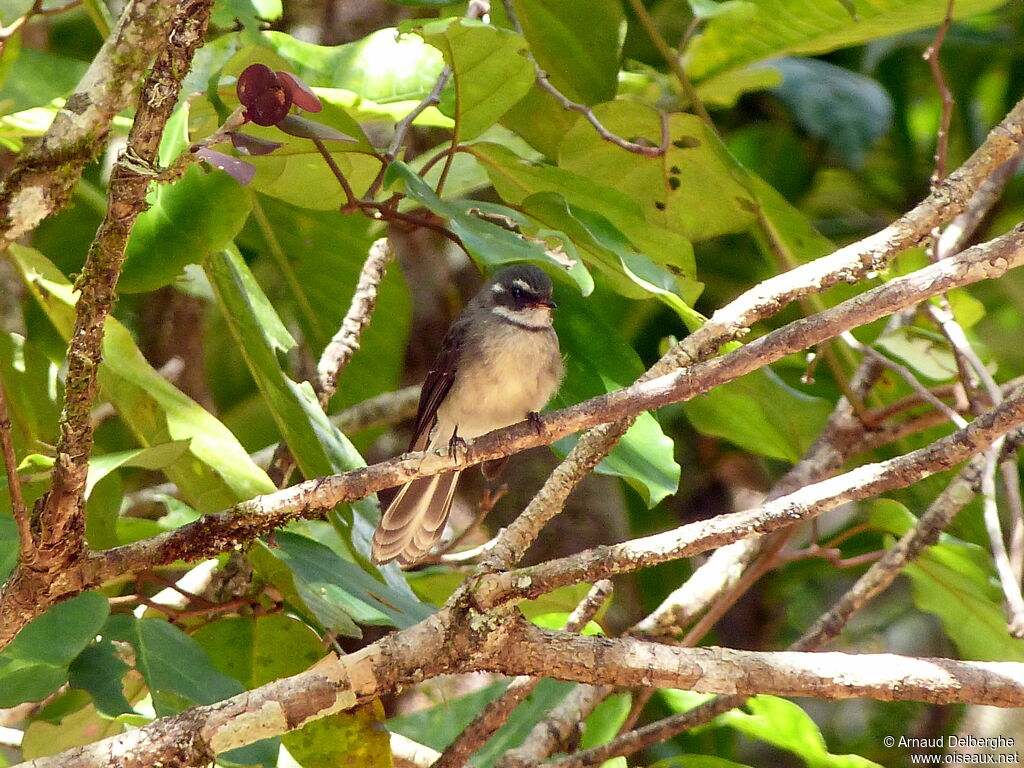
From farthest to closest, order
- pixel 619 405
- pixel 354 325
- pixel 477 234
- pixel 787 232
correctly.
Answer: pixel 787 232
pixel 354 325
pixel 477 234
pixel 619 405

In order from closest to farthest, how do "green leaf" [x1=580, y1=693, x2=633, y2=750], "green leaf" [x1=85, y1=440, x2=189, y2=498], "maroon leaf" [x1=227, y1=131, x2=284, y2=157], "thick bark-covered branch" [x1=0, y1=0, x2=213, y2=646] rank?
"thick bark-covered branch" [x1=0, y1=0, x2=213, y2=646] → "maroon leaf" [x1=227, y1=131, x2=284, y2=157] → "green leaf" [x1=85, y1=440, x2=189, y2=498] → "green leaf" [x1=580, y1=693, x2=633, y2=750]

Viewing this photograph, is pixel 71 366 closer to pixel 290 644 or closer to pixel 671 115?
pixel 290 644

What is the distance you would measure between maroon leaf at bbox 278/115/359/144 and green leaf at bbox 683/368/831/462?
1.75 metres

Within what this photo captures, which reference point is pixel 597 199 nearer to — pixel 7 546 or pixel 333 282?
pixel 333 282

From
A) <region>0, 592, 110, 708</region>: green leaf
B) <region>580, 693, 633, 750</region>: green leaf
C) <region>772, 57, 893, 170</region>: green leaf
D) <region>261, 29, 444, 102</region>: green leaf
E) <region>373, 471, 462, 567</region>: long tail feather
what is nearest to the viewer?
<region>0, 592, 110, 708</region>: green leaf

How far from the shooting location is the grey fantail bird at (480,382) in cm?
386

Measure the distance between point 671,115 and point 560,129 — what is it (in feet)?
1.36

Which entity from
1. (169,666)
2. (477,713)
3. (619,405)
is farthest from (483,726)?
(619,405)

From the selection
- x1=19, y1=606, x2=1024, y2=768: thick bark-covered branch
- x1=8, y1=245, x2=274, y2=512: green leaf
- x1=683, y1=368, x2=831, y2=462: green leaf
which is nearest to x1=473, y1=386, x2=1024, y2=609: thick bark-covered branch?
x1=19, y1=606, x2=1024, y2=768: thick bark-covered branch

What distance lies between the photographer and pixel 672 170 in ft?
12.1

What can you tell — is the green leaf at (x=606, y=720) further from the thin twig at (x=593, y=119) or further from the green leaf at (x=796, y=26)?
the green leaf at (x=796, y=26)

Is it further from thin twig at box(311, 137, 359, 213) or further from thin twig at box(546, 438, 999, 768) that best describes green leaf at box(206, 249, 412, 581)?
thin twig at box(546, 438, 999, 768)

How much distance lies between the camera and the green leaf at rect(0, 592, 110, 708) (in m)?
2.39

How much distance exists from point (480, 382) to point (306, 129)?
1.78m
